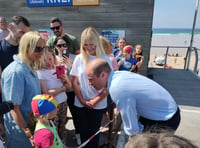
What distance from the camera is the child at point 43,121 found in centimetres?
150

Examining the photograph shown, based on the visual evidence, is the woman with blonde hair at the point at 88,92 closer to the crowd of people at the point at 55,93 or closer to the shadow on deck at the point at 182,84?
the crowd of people at the point at 55,93

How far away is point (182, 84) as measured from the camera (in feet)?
20.2

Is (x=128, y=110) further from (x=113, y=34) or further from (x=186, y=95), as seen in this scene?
(x=113, y=34)

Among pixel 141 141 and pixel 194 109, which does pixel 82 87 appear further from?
pixel 194 109

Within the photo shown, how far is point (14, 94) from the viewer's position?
63.6 inches

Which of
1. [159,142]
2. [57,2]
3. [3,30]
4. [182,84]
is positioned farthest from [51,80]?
[182,84]

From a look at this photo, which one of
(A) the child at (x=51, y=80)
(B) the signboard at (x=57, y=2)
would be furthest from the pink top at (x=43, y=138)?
(B) the signboard at (x=57, y=2)

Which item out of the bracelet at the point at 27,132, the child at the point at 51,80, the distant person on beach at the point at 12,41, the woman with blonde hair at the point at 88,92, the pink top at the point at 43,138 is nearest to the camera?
the pink top at the point at 43,138

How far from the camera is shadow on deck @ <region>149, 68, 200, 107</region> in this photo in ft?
16.3

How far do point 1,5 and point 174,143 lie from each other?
7.67 meters

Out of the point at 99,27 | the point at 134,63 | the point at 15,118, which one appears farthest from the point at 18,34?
the point at 99,27

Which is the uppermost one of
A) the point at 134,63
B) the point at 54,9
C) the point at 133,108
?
the point at 54,9

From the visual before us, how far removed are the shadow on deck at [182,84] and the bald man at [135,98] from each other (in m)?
3.16

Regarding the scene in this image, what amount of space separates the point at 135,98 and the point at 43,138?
2.85 ft
